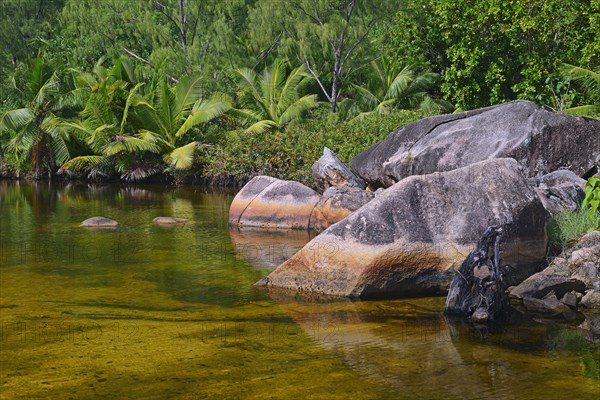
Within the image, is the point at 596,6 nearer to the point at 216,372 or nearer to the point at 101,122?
the point at 101,122

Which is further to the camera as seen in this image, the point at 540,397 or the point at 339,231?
the point at 339,231

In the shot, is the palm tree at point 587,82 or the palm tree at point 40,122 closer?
the palm tree at point 587,82

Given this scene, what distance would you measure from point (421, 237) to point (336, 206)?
512 cm

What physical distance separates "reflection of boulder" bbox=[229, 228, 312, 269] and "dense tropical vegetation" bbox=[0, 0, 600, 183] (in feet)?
26.7

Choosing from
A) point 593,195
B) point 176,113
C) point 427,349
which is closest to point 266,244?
point 593,195

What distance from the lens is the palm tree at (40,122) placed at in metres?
29.4

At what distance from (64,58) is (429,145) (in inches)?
1002

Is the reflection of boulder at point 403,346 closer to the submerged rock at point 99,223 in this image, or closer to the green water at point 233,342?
the green water at point 233,342

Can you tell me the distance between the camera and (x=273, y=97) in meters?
29.5

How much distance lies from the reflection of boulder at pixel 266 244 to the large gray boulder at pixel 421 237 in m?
2.12

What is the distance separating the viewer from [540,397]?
6887mm

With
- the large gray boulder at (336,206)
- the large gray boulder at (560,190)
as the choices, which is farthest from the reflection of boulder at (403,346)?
the large gray boulder at (336,206)

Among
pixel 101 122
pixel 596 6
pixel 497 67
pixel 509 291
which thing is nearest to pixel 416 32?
pixel 497 67

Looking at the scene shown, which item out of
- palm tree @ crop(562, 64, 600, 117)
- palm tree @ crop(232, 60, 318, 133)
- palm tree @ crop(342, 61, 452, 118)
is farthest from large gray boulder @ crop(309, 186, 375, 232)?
palm tree @ crop(232, 60, 318, 133)
